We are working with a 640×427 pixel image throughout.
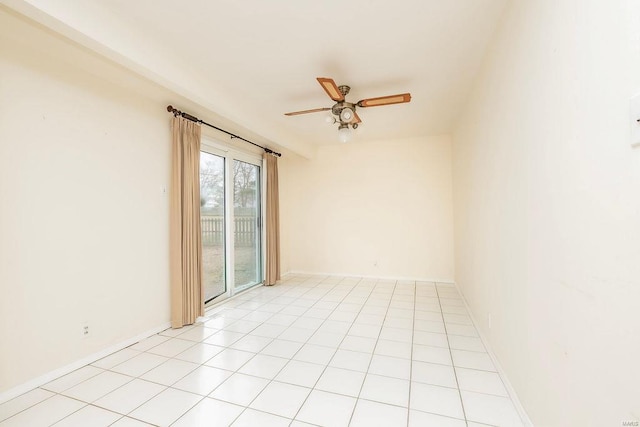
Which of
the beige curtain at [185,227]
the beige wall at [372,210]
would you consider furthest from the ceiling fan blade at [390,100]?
the beige wall at [372,210]

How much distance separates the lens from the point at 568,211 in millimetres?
1147

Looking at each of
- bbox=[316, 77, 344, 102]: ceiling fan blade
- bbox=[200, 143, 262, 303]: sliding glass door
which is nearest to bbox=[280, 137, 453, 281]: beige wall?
bbox=[200, 143, 262, 303]: sliding glass door

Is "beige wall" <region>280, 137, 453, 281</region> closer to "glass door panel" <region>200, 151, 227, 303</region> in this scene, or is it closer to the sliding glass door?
the sliding glass door

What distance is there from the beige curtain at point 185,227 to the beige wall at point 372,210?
106 inches

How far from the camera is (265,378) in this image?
7.03 ft

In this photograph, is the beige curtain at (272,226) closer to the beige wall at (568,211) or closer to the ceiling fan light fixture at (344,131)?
the ceiling fan light fixture at (344,131)

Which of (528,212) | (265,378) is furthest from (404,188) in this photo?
(265,378)

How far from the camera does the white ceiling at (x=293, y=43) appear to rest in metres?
1.87

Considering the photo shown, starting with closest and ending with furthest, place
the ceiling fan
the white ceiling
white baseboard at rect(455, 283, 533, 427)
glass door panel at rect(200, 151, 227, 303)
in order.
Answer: white baseboard at rect(455, 283, 533, 427) → the white ceiling → the ceiling fan → glass door panel at rect(200, 151, 227, 303)

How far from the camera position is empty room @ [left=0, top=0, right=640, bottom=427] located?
3.39 feet

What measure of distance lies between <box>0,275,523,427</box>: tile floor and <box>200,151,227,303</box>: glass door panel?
78cm

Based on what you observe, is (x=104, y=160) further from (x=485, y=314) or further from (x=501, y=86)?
(x=485, y=314)

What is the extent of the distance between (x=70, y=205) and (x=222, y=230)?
201cm

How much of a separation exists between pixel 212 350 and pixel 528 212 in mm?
2832
